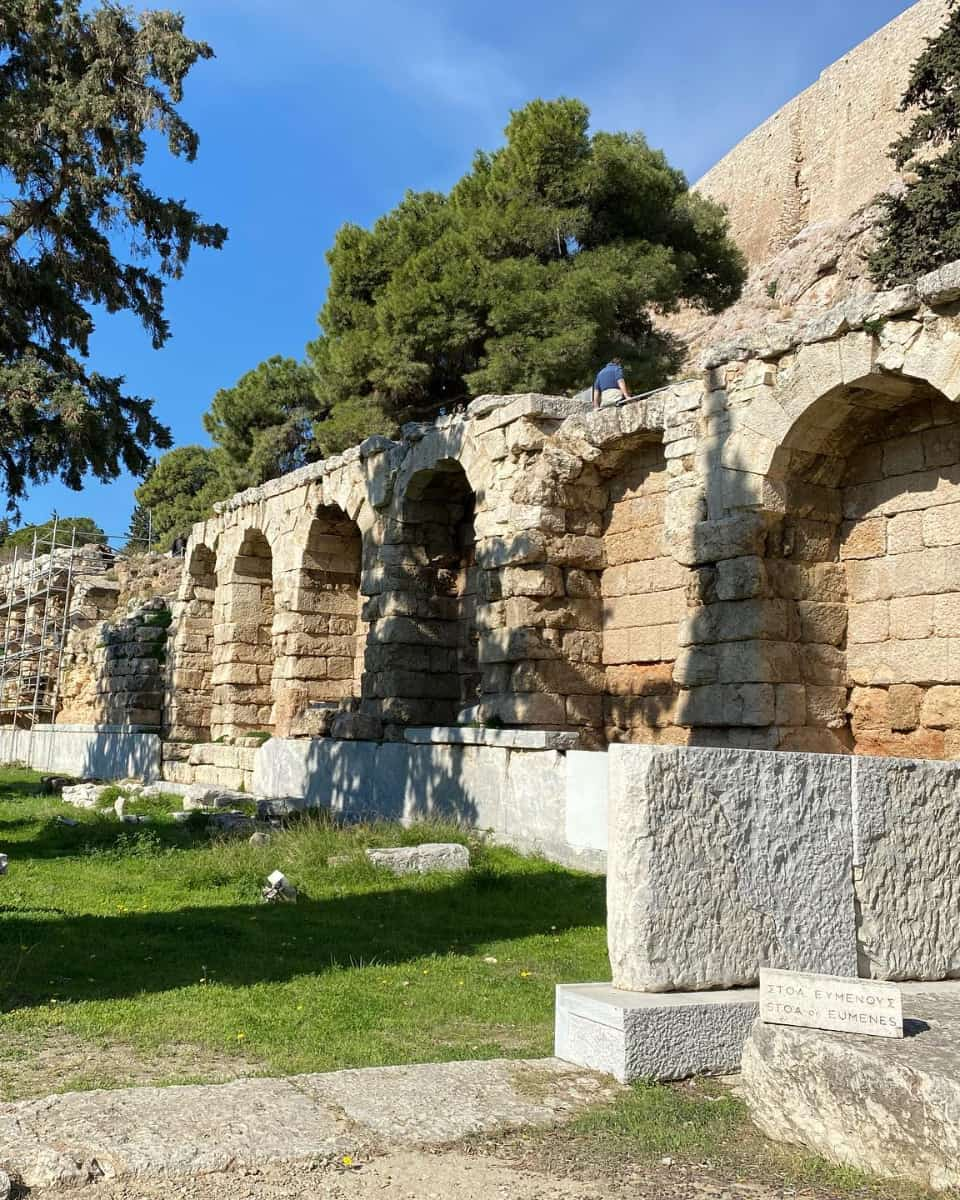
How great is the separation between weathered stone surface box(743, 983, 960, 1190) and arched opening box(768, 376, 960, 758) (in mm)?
6111

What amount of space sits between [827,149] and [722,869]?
158ft

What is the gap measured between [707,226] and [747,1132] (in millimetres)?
24040

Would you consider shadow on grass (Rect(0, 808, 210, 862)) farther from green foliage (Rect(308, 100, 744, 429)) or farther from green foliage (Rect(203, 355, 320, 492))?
green foliage (Rect(203, 355, 320, 492))

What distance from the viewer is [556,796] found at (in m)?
10.0

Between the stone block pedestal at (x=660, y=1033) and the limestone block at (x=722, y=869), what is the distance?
0.44 feet

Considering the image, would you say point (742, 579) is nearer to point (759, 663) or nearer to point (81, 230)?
point (759, 663)

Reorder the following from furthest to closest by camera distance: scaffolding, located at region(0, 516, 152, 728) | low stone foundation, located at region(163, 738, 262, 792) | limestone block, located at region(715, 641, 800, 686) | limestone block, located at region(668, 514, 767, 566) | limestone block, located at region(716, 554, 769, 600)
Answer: scaffolding, located at region(0, 516, 152, 728) < low stone foundation, located at region(163, 738, 262, 792) < limestone block, located at region(668, 514, 767, 566) < limestone block, located at region(716, 554, 769, 600) < limestone block, located at region(715, 641, 800, 686)

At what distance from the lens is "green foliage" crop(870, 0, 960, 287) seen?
720 inches

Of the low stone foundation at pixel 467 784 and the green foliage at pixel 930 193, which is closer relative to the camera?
the low stone foundation at pixel 467 784

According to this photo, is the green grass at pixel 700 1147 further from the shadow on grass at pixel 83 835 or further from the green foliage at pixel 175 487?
the green foliage at pixel 175 487

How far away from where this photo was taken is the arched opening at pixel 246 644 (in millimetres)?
17812

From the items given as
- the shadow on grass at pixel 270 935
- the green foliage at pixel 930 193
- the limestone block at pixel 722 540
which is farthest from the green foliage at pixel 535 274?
the shadow on grass at pixel 270 935

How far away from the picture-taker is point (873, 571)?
33.4 ft

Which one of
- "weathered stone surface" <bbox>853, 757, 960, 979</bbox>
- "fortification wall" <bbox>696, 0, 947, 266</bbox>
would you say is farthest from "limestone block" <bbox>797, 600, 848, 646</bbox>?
"fortification wall" <bbox>696, 0, 947, 266</bbox>
